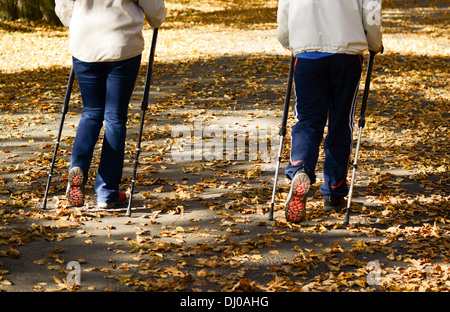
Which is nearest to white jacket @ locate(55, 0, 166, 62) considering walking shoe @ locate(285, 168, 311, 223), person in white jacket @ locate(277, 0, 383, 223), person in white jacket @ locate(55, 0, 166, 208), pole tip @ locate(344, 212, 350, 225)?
person in white jacket @ locate(55, 0, 166, 208)

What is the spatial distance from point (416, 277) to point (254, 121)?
496cm

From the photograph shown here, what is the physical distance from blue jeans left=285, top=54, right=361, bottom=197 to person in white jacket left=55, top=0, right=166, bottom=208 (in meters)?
1.38

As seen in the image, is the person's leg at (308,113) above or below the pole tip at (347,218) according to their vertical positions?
above

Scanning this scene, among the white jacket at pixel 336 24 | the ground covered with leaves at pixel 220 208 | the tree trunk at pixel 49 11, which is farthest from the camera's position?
the tree trunk at pixel 49 11

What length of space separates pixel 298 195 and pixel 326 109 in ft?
2.59

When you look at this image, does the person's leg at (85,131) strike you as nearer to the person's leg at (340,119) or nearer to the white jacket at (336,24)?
the white jacket at (336,24)

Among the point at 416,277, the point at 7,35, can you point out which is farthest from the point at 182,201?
the point at 7,35

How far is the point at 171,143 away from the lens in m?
7.57

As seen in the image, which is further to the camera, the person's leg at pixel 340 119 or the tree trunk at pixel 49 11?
the tree trunk at pixel 49 11

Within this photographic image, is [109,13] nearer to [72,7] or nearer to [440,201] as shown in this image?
[72,7]

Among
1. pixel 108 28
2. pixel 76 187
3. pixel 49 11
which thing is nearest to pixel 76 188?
pixel 76 187

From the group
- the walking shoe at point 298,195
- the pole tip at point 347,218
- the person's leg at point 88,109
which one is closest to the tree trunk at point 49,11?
the person's leg at point 88,109

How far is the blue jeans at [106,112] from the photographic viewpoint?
494 centimetres

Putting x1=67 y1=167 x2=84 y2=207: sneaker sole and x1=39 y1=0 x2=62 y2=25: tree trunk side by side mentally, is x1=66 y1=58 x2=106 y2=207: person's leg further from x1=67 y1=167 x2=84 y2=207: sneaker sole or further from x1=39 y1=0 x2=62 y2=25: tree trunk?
x1=39 y1=0 x2=62 y2=25: tree trunk
